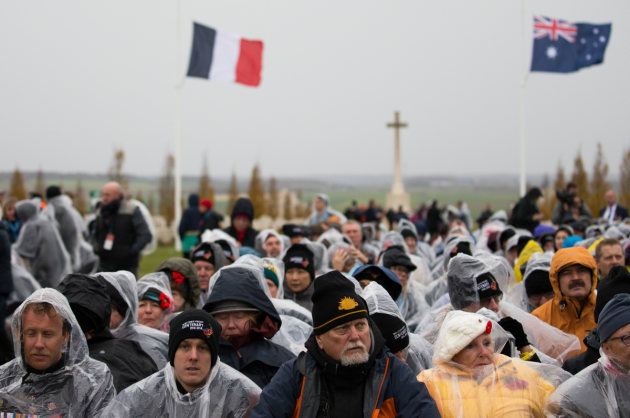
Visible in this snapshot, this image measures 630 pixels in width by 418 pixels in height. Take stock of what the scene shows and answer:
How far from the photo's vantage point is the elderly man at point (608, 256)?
623 centimetres

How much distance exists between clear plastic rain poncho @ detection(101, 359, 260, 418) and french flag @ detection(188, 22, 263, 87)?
17390 mm

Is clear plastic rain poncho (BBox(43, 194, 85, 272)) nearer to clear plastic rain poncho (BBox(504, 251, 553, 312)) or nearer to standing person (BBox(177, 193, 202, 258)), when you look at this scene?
standing person (BBox(177, 193, 202, 258))

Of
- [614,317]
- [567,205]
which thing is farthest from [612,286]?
[567,205]

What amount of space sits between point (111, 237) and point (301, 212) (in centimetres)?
4003

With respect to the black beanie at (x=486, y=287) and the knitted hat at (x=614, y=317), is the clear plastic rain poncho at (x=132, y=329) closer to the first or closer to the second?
the black beanie at (x=486, y=287)

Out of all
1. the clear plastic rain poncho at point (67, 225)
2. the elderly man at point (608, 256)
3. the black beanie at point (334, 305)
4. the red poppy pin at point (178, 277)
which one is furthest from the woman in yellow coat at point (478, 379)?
the clear plastic rain poncho at point (67, 225)

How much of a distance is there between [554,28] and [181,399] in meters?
20.8

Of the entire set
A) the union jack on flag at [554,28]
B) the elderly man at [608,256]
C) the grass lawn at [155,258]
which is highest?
the union jack on flag at [554,28]

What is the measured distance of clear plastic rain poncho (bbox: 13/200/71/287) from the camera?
32.6ft

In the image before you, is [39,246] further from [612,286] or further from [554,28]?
[554,28]

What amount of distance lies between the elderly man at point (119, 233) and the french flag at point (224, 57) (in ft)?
36.9

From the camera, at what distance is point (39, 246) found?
32.6 ft

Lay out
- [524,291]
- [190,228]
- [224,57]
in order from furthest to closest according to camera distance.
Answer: [224,57] → [190,228] → [524,291]

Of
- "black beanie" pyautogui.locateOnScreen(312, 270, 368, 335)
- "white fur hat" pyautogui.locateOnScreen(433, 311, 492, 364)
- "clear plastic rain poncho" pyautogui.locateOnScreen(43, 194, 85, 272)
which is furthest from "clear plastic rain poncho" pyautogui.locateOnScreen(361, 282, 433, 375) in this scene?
"clear plastic rain poncho" pyautogui.locateOnScreen(43, 194, 85, 272)
